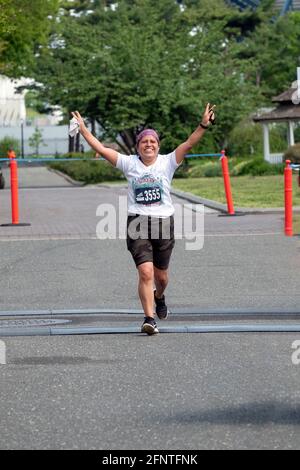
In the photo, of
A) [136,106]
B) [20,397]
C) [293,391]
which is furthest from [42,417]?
[136,106]

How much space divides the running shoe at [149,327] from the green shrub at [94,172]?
3699cm

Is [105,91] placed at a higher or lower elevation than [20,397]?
higher

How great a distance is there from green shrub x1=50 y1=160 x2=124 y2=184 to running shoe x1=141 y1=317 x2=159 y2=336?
37.0m

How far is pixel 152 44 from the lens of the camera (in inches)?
2029

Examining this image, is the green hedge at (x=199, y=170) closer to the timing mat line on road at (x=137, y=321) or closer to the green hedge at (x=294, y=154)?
the green hedge at (x=294, y=154)

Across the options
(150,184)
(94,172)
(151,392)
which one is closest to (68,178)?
(94,172)

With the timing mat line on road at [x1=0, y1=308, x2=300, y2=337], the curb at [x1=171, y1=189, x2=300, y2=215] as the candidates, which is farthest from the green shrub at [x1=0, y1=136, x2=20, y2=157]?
the timing mat line on road at [x1=0, y1=308, x2=300, y2=337]

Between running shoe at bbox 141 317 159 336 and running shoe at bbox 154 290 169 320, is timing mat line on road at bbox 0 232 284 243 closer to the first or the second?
running shoe at bbox 154 290 169 320

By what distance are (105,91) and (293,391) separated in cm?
4225

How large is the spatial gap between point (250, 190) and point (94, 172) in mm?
15558

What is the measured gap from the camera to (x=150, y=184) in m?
10.3

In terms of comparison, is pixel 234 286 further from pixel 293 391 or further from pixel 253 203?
pixel 253 203

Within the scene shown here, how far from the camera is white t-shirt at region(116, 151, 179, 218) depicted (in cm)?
1031

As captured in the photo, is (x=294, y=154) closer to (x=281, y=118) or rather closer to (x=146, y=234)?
(x=281, y=118)
